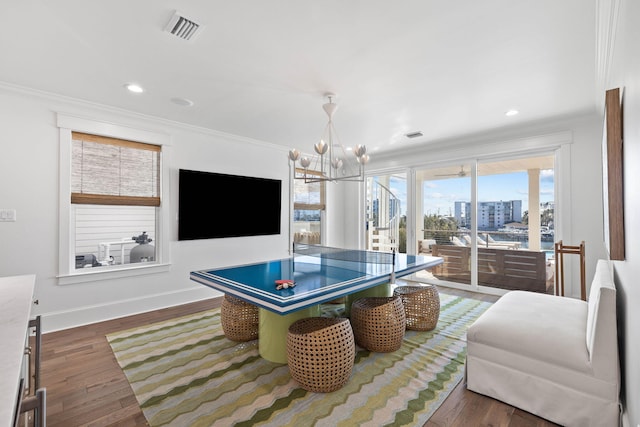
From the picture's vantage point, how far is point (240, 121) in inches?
158

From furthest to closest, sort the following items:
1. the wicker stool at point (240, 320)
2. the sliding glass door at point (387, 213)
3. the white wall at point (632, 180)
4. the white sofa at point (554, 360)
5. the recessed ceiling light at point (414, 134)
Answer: the sliding glass door at point (387, 213) → the recessed ceiling light at point (414, 134) → the wicker stool at point (240, 320) → the white sofa at point (554, 360) → the white wall at point (632, 180)

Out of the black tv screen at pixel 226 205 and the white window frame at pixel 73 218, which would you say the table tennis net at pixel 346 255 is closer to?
the black tv screen at pixel 226 205

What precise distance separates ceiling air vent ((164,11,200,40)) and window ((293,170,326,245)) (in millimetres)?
3634

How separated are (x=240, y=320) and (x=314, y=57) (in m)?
2.41

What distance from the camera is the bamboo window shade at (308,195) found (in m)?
5.82

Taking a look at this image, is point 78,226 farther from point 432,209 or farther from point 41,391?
point 432,209

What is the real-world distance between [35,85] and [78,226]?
1.80 metres

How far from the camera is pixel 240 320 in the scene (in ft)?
9.12

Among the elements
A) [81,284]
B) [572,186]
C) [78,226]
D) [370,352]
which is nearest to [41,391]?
[370,352]

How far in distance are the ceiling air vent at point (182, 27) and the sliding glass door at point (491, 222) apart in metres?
4.37

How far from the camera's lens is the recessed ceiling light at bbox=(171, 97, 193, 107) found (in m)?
3.29

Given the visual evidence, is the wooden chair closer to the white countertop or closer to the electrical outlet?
the white countertop

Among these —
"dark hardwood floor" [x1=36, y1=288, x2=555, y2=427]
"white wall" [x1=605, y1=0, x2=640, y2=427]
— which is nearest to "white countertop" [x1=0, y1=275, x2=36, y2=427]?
"dark hardwood floor" [x1=36, y1=288, x2=555, y2=427]

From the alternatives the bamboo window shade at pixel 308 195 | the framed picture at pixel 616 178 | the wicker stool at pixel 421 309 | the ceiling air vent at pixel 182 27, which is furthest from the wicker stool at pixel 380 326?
the bamboo window shade at pixel 308 195
